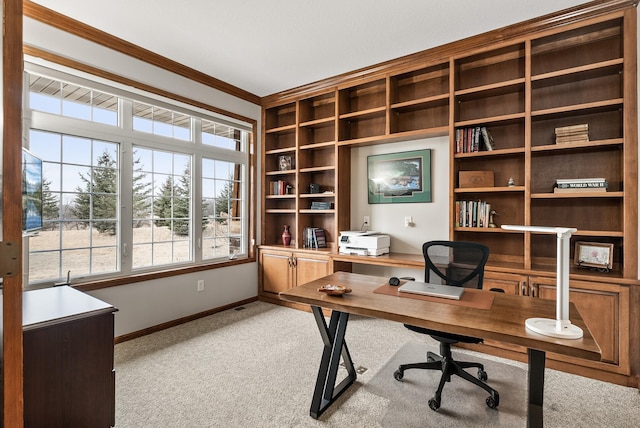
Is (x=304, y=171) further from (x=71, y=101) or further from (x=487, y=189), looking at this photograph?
(x=71, y=101)

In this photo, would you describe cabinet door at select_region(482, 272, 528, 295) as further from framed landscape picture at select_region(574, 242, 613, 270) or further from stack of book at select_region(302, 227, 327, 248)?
stack of book at select_region(302, 227, 327, 248)

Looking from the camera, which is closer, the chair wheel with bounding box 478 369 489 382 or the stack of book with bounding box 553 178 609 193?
the chair wheel with bounding box 478 369 489 382

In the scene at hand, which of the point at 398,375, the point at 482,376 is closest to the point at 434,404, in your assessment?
the point at 398,375

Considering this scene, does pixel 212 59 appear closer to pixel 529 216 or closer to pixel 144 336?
pixel 144 336

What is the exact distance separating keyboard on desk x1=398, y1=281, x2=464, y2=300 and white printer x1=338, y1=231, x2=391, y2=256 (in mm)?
1326

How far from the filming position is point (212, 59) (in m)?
3.30

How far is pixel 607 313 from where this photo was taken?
2.32 meters

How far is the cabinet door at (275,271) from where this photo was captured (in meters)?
4.09

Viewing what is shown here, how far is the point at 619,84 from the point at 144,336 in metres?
4.75

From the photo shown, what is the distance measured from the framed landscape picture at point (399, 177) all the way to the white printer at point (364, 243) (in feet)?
1.63

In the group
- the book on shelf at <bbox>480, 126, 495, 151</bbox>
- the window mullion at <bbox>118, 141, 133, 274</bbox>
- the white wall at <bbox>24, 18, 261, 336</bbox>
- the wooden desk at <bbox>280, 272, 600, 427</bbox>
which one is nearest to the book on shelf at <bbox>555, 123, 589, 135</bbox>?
the book on shelf at <bbox>480, 126, 495, 151</bbox>

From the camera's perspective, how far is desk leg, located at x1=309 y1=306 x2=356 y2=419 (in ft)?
6.37

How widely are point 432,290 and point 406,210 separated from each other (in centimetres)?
183

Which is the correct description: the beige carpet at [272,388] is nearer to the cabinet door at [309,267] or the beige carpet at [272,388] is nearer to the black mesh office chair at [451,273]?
the black mesh office chair at [451,273]
